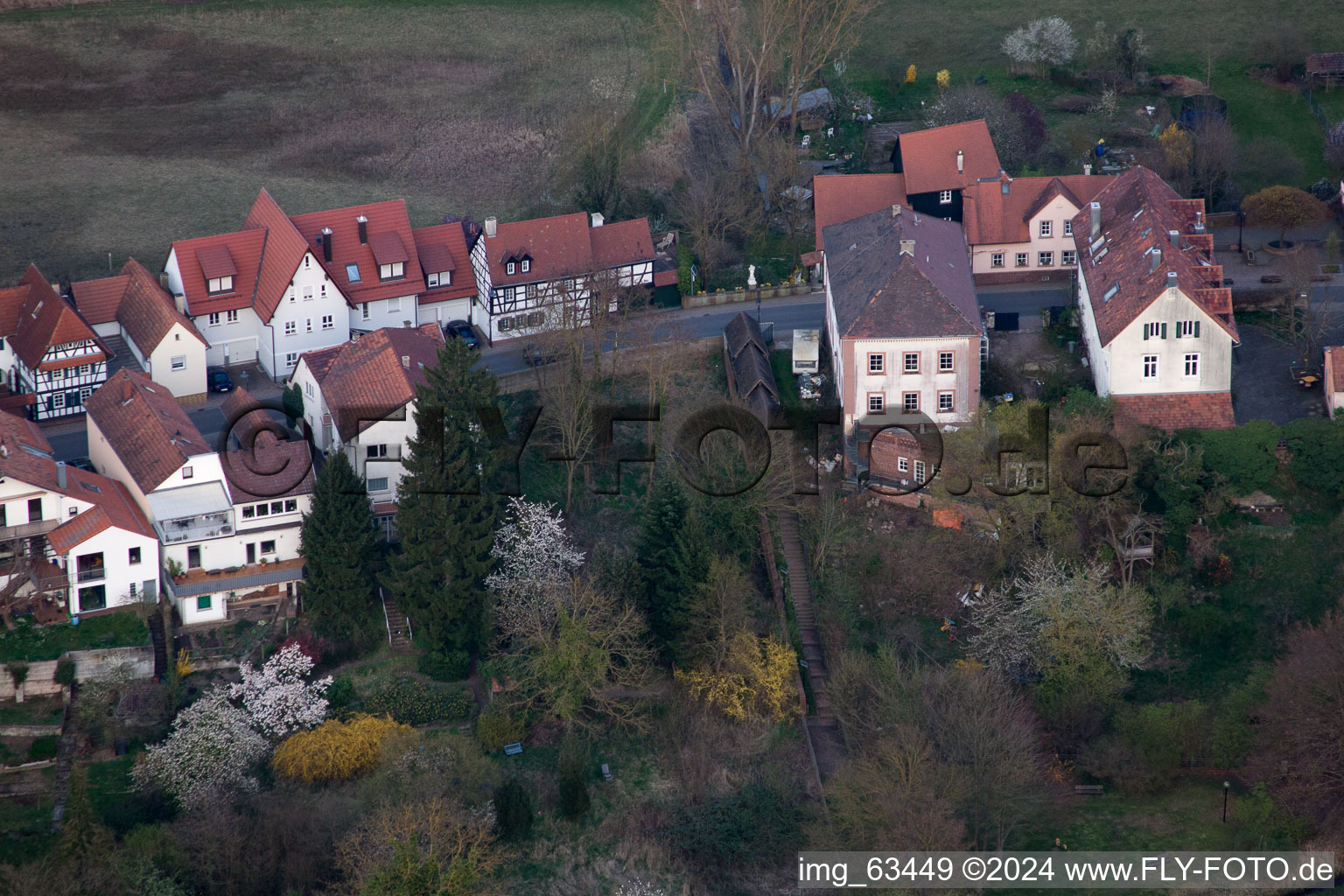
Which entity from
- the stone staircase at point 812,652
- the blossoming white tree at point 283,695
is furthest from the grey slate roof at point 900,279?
the blossoming white tree at point 283,695

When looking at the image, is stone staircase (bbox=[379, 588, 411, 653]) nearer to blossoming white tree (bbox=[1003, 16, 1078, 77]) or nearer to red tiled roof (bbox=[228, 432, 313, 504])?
red tiled roof (bbox=[228, 432, 313, 504])

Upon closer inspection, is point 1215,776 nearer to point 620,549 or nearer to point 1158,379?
point 1158,379

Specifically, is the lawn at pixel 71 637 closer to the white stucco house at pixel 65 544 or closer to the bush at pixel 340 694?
the white stucco house at pixel 65 544

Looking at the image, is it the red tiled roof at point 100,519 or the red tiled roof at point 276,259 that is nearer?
the red tiled roof at point 100,519

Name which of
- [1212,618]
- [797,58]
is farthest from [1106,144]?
[1212,618]

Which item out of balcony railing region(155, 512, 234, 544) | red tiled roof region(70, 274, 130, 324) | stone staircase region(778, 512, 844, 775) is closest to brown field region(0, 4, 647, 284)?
red tiled roof region(70, 274, 130, 324)
